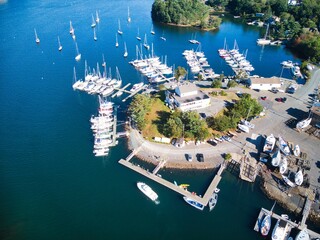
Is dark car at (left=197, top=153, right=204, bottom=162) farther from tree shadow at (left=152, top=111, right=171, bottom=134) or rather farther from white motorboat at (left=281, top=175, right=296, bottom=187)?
white motorboat at (left=281, top=175, right=296, bottom=187)

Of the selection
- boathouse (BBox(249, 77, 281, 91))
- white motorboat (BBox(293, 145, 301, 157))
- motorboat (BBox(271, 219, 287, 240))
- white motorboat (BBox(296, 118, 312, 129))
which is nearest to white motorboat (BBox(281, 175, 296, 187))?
white motorboat (BBox(293, 145, 301, 157))

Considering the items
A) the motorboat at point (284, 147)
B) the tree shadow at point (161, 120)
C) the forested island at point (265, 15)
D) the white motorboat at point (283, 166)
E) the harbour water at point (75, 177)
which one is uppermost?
the forested island at point (265, 15)

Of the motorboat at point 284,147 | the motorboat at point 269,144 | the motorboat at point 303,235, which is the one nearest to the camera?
the motorboat at point 303,235

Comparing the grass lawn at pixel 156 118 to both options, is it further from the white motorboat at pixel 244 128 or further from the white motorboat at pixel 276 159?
the white motorboat at pixel 276 159

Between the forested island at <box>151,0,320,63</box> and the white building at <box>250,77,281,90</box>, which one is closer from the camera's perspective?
the white building at <box>250,77,281,90</box>

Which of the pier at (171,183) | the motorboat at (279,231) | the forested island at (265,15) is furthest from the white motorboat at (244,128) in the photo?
the forested island at (265,15)

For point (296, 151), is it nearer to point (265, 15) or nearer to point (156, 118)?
point (156, 118)

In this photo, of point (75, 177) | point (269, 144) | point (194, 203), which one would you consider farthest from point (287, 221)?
point (75, 177)
